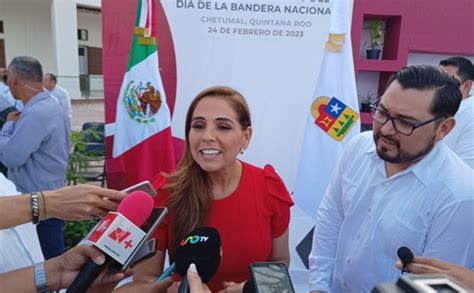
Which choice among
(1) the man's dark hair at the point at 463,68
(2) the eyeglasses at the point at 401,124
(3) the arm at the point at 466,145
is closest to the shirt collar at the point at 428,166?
(2) the eyeglasses at the point at 401,124

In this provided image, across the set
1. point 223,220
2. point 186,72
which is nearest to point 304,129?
point 186,72

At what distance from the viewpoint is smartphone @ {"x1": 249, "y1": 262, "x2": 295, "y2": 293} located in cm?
94

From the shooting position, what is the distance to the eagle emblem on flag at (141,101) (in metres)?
2.86

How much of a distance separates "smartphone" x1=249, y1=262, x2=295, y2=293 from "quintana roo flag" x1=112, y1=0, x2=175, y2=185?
198cm

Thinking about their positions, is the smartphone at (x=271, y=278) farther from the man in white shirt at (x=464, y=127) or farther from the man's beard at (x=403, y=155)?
the man in white shirt at (x=464, y=127)

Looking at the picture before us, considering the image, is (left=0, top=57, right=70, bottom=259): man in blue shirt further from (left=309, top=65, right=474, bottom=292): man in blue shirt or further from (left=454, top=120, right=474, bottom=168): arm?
(left=454, top=120, right=474, bottom=168): arm

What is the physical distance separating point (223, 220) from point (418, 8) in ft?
11.7

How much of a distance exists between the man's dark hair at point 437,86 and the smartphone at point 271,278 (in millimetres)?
814

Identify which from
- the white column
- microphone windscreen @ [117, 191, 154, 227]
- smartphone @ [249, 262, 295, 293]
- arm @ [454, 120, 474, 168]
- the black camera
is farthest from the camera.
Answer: the white column

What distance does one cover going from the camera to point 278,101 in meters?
3.03

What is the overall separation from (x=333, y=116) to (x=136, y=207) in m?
2.21

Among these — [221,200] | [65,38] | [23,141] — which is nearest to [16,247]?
[221,200]

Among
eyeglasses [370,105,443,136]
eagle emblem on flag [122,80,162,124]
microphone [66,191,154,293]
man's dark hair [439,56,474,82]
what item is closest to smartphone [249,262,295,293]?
microphone [66,191,154,293]

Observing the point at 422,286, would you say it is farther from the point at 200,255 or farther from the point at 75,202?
the point at 75,202
